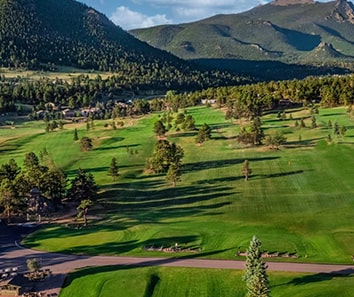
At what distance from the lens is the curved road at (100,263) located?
66188 millimetres

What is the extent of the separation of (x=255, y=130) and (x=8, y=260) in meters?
85.8

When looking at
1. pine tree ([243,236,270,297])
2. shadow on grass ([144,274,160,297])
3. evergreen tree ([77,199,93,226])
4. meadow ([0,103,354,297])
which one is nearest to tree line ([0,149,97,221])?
meadow ([0,103,354,297])

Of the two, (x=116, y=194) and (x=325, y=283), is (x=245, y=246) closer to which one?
(x=325, y=283)

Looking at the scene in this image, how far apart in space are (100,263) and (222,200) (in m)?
34.0

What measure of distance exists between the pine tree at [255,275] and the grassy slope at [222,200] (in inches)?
632

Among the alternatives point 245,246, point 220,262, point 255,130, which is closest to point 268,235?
point 245,246

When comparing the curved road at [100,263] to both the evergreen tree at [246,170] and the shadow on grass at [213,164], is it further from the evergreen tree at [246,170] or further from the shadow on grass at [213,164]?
the shadow on grass at [213,164]

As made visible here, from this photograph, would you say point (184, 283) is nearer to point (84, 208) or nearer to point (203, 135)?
point (84, 208)

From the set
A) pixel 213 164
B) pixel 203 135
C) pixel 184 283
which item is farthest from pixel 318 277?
pixel 203 135

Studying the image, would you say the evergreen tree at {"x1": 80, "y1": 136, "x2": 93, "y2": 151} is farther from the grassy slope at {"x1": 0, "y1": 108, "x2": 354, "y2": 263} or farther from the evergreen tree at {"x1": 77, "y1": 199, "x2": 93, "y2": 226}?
the evergreen tree at {"x1": 77, "y1": 199, "x2": 93, "y2": 226}

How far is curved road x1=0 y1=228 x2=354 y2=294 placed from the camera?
66188 mm

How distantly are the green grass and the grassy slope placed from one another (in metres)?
6.30

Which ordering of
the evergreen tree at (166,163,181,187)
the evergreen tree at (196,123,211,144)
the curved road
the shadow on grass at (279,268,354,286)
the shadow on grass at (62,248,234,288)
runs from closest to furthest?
the shadow on grass at (279,268,354,286) → the shadow on grass at (62,248,234,288) → the curved road → the evergreen tree at (166,163,181,187) → the evergreen tree at (196,123,211,144)

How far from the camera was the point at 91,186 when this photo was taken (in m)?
98.4
